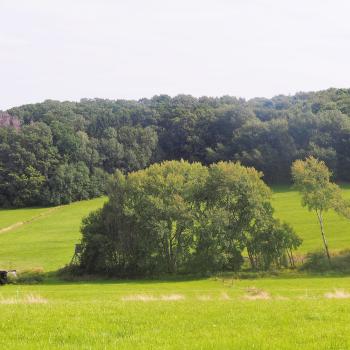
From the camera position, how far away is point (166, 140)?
143m

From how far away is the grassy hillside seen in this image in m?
63.2

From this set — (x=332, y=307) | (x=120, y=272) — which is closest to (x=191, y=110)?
(x=120, y=272)

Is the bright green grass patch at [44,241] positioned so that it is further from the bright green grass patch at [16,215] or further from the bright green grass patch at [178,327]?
the bright green grass patch at [178,327]

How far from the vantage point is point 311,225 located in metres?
72.9

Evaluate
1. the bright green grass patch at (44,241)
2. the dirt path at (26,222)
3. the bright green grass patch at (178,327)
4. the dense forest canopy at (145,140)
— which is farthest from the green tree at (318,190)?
the dirt path at (26,222)

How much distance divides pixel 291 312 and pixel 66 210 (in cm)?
9503

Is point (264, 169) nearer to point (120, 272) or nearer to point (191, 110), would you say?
point (191, 110)

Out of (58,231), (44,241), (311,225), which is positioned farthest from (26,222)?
(311,225)

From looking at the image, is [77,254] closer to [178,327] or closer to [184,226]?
[184,226]

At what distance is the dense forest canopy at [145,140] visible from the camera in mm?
112625

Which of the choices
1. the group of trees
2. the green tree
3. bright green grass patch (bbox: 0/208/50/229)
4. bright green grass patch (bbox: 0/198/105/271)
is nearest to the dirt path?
bright green grass patch (bbox: 0/198/105/271)

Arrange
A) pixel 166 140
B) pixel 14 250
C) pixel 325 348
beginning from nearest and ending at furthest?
pixel 325 348 → pixel 14 250 → pixel 166 140

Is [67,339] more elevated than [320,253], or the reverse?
[67,339]

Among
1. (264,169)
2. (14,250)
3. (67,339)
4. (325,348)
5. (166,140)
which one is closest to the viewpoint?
(325,348)
